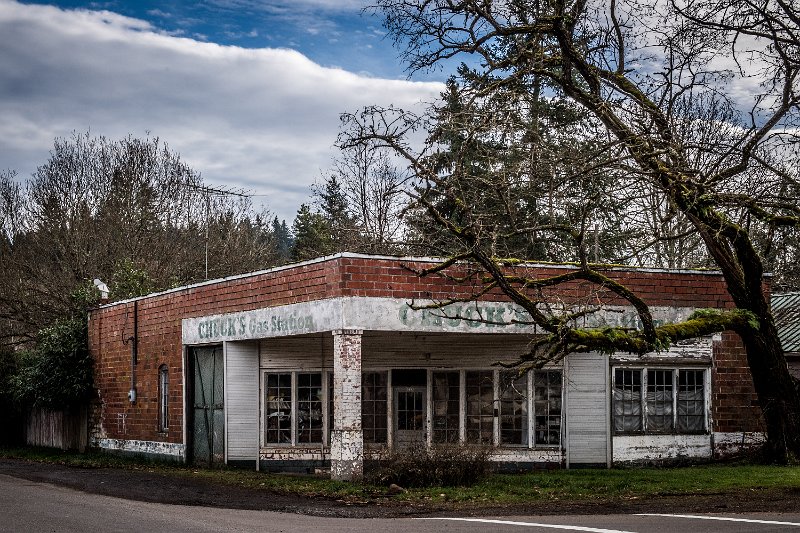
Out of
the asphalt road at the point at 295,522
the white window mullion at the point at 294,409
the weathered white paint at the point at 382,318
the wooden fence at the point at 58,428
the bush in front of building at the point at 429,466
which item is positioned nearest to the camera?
the asphalt road at the point at 295,522

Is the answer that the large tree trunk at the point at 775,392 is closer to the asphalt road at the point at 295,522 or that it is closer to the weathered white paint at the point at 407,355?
the weathered white paint at the point at 407,355

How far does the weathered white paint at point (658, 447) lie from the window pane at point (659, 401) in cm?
24

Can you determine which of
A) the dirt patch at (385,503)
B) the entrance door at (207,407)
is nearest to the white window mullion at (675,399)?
the dirt patch at (385,503)

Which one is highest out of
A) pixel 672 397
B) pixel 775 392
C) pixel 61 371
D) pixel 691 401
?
pixel 61 371

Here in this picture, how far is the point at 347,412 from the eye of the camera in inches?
760

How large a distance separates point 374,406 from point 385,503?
7123 mm

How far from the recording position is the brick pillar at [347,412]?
19.1 meters

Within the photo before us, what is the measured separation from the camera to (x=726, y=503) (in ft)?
51.4

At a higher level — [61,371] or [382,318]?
[382,318]

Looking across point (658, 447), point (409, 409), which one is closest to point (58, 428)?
point (409, 409)

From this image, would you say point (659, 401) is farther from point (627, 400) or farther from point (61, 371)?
point (61, 371)

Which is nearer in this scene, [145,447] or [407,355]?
[407,355]

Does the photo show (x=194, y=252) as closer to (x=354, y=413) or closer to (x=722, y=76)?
(x=354, y=413)

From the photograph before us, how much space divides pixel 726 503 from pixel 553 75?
7.65 m
